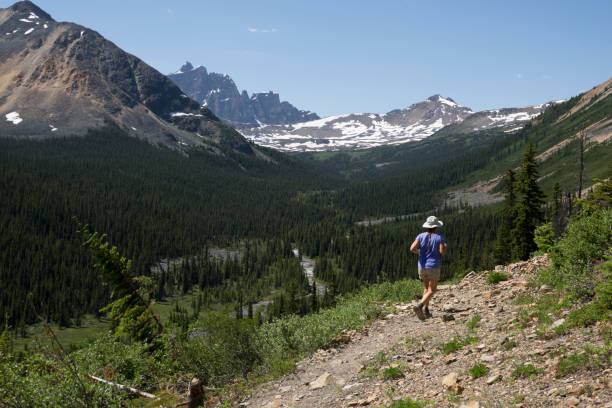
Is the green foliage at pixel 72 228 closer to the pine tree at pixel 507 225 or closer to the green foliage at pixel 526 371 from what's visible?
the pine tree at pixel 507 225

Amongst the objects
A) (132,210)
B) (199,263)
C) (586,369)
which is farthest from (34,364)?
(132,210)

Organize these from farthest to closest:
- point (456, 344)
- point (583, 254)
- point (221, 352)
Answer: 1. point (221, 352)
2. point (583, 254)
3. point (456, 344)

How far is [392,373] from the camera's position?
10.4m

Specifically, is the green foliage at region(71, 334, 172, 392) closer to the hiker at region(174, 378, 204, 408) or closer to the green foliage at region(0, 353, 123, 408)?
the green foliage at region(0, 353, 123, 408)

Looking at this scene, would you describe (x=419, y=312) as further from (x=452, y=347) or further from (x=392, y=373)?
(x=392, y=373)

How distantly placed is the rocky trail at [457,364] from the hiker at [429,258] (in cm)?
70

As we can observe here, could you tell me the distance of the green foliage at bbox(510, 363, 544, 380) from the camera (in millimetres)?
8057

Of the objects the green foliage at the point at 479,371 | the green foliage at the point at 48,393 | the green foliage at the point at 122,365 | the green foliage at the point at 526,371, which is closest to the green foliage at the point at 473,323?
the green foliage at the point at 479,371

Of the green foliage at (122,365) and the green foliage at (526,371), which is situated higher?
the green foliage at (526,371)

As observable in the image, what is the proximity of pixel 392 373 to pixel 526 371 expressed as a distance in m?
3.51

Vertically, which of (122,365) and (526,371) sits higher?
(526,371)

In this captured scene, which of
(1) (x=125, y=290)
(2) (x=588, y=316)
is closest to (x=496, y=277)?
(2) (x=588, y=316)

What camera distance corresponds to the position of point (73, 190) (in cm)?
16712

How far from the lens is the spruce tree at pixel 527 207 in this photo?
42.9 metres
